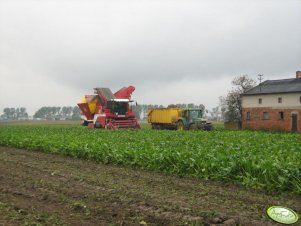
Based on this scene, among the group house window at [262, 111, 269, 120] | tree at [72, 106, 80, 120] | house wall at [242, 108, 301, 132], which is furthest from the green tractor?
tree at [72, 106, 80, 120]

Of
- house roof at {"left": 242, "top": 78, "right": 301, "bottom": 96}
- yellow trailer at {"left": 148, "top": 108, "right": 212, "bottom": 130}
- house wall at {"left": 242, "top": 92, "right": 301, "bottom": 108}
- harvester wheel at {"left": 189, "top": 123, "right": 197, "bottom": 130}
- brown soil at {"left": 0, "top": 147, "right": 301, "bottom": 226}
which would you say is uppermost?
house roof at {"left": 242, "top": 78, "right": 301, "bottom": 96}

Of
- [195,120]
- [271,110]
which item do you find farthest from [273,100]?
[195,120]

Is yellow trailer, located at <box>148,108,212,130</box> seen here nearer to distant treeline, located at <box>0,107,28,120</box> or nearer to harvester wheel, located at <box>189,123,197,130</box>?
harvester wheel, located at <box>189,123,197,130</box>

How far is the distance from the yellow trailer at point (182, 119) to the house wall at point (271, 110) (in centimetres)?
1489

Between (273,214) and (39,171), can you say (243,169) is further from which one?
(39,171)

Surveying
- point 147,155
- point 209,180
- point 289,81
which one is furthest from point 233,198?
point 289,81

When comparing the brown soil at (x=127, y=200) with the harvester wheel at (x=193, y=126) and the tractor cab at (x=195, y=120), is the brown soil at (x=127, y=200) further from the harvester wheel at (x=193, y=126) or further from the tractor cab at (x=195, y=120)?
the tractor cab at (x=195, y=120)

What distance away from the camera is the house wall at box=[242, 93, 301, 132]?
42.7 metres

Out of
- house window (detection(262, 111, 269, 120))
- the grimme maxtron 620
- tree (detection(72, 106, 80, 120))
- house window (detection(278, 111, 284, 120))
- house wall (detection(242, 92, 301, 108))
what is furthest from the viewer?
tree (detection(72, 106, 80, 120))

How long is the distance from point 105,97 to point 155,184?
25.3 meters

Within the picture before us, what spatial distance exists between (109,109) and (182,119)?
22.2ft

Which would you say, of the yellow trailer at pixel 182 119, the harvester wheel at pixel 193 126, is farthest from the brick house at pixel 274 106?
the harvester wheel at pixel 193 126

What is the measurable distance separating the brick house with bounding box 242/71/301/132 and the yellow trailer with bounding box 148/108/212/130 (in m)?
14.9

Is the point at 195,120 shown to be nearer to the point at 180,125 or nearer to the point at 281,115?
the point at 180,125
